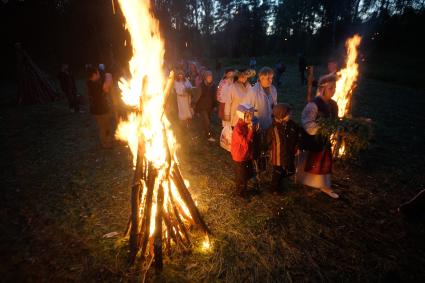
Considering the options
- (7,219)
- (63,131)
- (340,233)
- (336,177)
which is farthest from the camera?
(63,131)

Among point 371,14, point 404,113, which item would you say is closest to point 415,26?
point 371,14

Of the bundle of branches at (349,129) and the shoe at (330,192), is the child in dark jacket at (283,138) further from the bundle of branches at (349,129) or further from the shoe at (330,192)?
the shoe at (330,192)

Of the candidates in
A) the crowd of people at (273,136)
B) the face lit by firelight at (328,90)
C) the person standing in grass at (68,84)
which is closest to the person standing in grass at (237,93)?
the crowd of people at (273,136)

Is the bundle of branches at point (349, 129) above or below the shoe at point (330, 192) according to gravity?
above

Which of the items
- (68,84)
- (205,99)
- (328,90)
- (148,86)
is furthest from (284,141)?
(68,84)

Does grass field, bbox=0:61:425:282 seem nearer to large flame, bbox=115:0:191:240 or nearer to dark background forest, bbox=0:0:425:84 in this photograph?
large flame, bbox=115:0:191:240

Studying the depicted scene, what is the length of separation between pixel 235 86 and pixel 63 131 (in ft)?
24.1

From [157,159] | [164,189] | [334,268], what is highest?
[157,159]

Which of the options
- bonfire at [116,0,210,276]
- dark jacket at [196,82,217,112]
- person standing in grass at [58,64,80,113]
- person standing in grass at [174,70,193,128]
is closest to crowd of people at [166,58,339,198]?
bonfire at [116,0,210,276]

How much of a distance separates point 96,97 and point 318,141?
5.83 m

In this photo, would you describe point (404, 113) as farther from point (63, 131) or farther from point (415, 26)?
Answer: point (415, 26)

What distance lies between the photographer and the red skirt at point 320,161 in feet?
16.5

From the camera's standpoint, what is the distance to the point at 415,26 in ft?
107

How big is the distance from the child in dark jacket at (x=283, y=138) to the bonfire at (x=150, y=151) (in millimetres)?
1923
